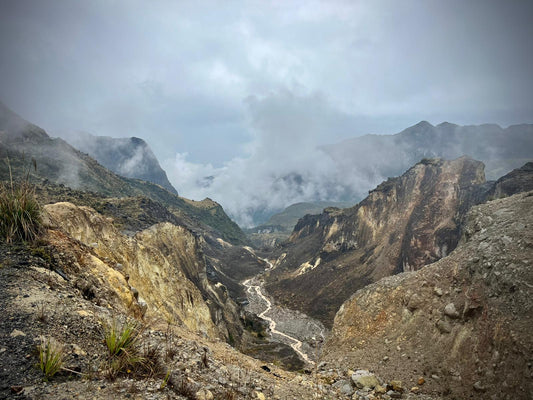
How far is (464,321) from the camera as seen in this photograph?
411 inches

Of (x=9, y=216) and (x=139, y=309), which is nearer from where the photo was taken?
(x=9, y=216)

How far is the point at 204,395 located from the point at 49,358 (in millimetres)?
2729

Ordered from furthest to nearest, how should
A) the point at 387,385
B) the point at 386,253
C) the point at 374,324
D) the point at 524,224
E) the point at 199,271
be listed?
the point at 386,253 < the point at 199,271 < the point at 374,324 < the point at 524,224 < the point at 387,385

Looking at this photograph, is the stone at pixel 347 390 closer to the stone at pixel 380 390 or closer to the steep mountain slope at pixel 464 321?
the stone at pixel 380 390

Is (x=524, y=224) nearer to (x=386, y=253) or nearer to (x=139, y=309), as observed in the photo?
(x=139, y=309)

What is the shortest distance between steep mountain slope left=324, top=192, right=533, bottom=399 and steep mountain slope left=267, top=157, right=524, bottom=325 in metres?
50.0

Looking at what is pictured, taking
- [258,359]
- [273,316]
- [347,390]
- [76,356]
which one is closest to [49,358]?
[76,356]

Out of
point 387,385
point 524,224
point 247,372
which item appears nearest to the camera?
point 247,372

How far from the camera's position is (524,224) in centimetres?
1113

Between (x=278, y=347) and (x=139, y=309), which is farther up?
(x=139, y=309)

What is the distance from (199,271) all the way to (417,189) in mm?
59645

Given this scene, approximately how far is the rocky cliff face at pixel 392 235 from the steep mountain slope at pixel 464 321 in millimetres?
50346

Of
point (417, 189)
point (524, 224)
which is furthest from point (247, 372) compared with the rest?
point (417, 189)

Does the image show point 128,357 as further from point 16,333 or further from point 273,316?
point 273,316
